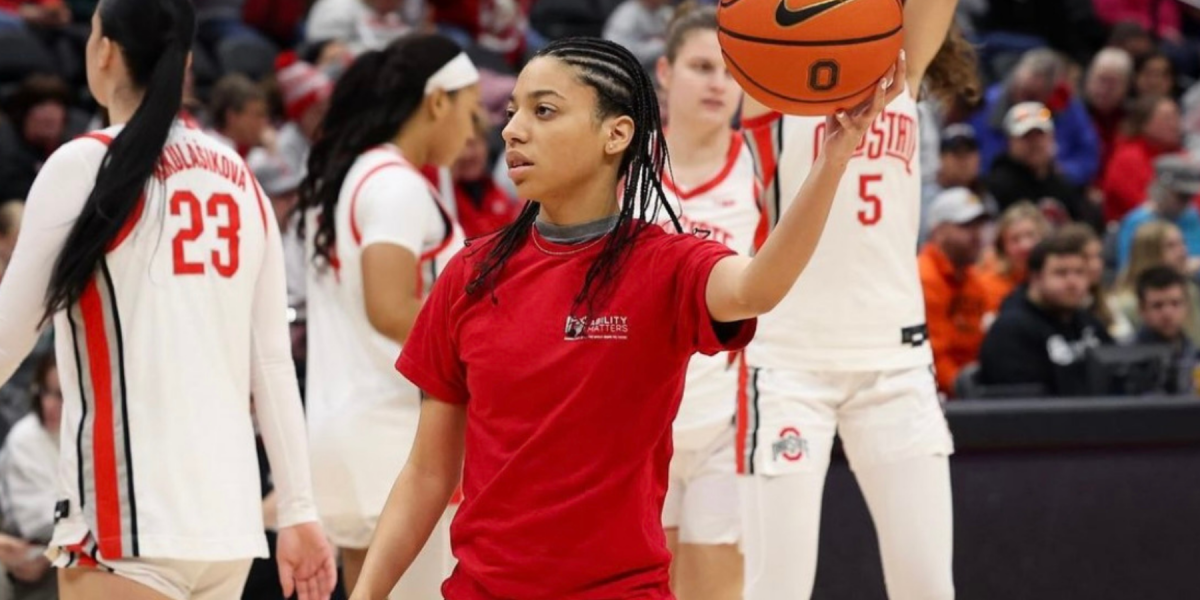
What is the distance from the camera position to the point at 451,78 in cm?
514

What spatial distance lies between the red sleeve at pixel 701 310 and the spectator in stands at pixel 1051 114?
8.56m

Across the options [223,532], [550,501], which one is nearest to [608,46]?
[550,501]

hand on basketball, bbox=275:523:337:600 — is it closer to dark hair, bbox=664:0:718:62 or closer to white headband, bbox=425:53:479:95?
white headband, bbox=425:53:479:95

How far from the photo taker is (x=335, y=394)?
4875 millimetres

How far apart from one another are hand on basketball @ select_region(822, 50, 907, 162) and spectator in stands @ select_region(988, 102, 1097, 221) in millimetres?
8019

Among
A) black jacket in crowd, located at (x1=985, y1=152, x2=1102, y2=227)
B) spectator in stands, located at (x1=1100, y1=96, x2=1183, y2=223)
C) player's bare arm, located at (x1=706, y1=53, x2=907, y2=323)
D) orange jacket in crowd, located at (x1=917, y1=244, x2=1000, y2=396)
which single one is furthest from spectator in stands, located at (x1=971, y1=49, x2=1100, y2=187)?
player's bare arm, located at (x1=706, y1=53, x2=907, y2=323)

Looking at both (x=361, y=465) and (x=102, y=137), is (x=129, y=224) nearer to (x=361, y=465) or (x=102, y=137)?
(x=102, y=137)

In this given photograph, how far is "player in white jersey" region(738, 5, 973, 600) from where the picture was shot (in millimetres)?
4570

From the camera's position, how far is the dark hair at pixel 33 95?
9055mm

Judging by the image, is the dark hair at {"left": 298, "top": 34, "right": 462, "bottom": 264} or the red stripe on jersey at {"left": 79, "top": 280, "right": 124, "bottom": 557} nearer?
the red stripe on jersey at {"left": 79, "top": 280, "right": 124, "bottom": 557}

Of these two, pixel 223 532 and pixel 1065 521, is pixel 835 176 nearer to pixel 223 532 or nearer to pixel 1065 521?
pixel 223 532

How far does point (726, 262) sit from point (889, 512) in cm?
180

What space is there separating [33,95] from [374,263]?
4896mm

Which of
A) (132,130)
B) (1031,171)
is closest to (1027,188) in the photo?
(1031,171)
